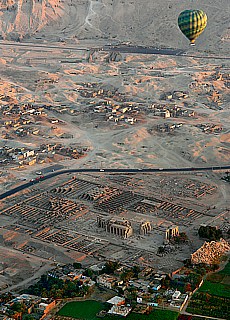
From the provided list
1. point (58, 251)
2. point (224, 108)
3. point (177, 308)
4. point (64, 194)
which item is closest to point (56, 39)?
point (224, 108)

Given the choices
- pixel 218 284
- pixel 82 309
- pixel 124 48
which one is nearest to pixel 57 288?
pixel 82 309

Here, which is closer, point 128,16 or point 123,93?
point 123,93

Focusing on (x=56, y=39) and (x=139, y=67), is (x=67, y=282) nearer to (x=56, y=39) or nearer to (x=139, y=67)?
(x=139, y=67)

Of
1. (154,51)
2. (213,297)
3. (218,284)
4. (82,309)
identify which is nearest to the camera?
(82,309)

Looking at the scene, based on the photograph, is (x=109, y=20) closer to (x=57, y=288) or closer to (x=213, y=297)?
(x=57, y=288)

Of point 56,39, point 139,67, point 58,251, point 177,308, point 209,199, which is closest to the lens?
point 177,308

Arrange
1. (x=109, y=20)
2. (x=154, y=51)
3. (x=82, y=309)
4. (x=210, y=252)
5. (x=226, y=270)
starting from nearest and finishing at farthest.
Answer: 1. (x=82, y=309)
2. (x=226, y=270)
3. (x=210, y=252)
4. (x=154, y=51)
5. (x=109, y=20)
